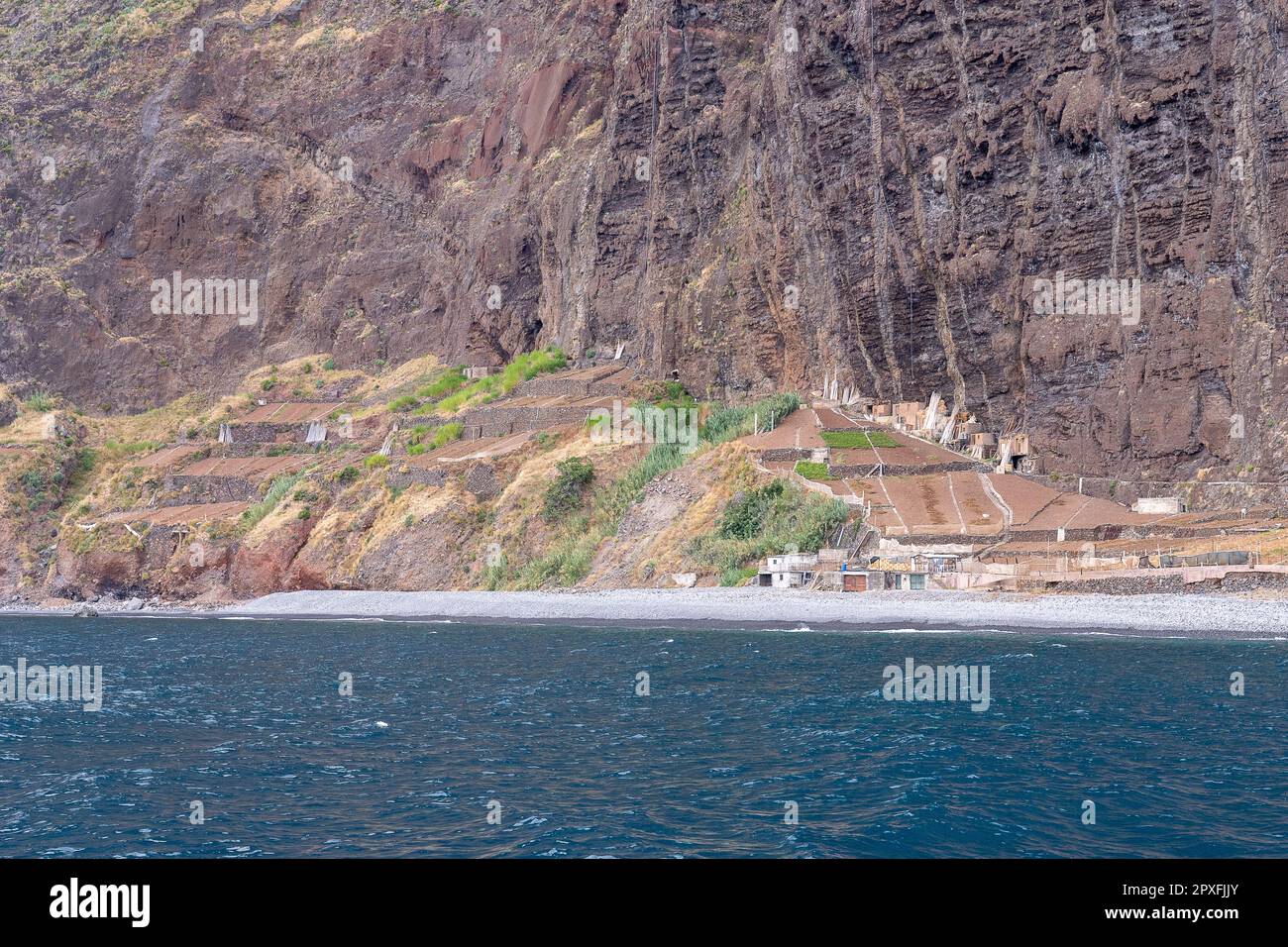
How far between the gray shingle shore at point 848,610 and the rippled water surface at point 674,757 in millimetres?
2735

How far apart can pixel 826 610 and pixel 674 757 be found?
2891cm

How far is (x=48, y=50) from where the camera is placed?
444ft

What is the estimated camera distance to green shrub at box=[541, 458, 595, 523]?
72.4m

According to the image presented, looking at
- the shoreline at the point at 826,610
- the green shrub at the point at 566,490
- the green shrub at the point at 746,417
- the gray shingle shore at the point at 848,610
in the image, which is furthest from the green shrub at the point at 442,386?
the gray shingle shore at the point at 848,610

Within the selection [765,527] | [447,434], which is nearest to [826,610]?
[765,527]

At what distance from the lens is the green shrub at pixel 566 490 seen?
72.4 metres

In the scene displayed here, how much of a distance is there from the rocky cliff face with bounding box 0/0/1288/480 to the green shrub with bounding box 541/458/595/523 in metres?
14.6

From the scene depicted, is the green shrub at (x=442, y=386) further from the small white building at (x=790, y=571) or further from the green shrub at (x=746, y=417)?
the small white building at (x=790, y=571)

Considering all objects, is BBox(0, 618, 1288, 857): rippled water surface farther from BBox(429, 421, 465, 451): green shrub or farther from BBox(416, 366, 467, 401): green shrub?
BBox(416, 366, 467, 401): green shrub

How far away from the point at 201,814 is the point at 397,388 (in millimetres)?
87488

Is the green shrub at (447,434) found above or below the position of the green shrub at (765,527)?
above

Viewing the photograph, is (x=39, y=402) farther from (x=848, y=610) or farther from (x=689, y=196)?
(x=848, y=610)

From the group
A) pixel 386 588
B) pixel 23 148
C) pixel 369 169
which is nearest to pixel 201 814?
pixel 386 588

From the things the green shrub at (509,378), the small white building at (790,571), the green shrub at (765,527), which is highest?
the green shrub at (509,378)
